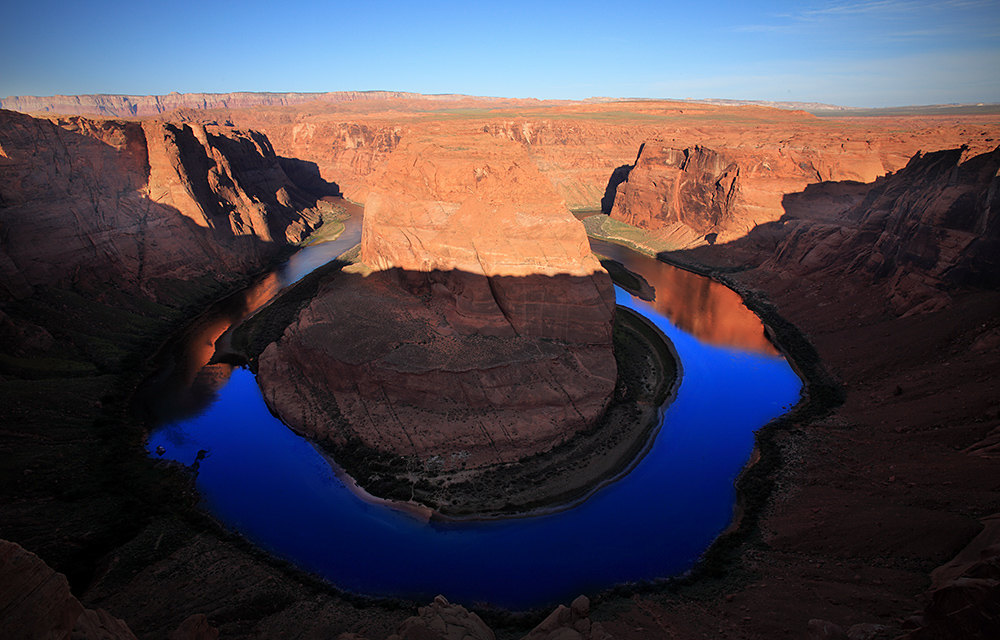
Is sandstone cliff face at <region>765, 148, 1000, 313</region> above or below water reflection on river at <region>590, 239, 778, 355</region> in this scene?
above

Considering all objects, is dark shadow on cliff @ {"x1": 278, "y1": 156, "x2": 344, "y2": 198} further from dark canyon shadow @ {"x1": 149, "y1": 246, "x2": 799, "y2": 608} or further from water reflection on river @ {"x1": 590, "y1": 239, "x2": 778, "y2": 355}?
dark canyon shadow @ {"x1": 149, "y1": 246, "x2": 799, "y2": 608}

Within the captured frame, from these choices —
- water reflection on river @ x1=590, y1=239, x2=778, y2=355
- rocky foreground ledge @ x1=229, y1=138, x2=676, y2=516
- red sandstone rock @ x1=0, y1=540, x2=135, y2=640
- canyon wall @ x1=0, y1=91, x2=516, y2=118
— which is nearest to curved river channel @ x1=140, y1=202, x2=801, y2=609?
rocky foreground ledge @ x1=229, y1=138, x2=676, y2=516

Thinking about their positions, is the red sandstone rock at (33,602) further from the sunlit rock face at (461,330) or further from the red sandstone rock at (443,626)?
the sunlit rock face at (461,330)

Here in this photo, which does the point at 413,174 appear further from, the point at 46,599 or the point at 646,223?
the point at 646,223

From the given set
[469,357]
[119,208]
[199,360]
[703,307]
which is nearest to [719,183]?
[703,307]

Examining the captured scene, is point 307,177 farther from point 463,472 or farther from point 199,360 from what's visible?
point 463,472

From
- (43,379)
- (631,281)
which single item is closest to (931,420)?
(631,281)
